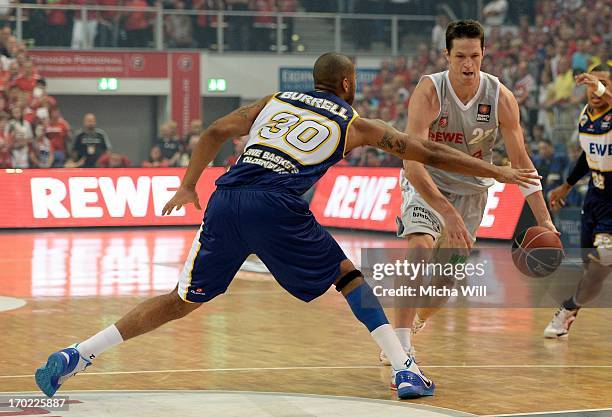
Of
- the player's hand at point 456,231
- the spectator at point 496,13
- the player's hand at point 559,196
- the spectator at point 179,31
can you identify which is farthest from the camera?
the spectator at point 496,13

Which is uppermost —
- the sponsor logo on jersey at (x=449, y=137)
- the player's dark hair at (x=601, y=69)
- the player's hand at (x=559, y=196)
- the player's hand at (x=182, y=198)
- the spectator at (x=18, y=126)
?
the player's dark hair at (x=601, y=69)

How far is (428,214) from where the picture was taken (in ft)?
25.9

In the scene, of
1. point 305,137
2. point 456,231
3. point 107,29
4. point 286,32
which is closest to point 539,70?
point 286,32

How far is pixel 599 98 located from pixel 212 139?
4.16 metres

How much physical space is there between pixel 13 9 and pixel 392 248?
11660mm

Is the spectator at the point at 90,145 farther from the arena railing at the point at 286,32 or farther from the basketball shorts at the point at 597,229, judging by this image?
the basketball shorts at the point at 597,229

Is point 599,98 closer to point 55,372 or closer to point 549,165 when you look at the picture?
point 55,372

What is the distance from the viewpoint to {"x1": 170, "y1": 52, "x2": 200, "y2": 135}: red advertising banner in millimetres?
26562

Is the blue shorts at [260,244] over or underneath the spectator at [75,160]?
over

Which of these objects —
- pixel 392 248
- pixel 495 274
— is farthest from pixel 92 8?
pixel 495 274

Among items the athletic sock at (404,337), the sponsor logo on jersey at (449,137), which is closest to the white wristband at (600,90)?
the sponsor logo on jersey at (449,137)

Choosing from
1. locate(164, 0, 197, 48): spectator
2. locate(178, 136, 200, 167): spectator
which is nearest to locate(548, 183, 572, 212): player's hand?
locate(178, 136, 200, 167): spectator

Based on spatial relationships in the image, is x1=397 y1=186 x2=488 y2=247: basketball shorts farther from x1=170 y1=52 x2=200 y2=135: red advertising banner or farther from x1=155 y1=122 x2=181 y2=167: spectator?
x1=170 y1=52 x2=200 y2=135: red advertising banner

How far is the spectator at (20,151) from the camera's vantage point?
22.3 m
